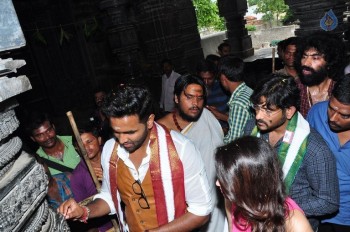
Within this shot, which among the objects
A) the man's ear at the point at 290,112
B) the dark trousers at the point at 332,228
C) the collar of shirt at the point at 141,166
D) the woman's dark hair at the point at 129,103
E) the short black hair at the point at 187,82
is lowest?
the dark trousers at the point at 332,228

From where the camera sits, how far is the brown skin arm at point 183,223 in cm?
176

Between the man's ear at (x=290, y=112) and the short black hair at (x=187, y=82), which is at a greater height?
the short black hair at (x=187, y=82)

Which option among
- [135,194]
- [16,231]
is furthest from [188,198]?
[16,231]

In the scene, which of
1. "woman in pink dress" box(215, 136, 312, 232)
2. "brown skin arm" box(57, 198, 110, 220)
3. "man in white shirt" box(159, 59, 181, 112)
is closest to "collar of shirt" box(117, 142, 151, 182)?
"brown skin arm" box(57, 198, 110, 220)

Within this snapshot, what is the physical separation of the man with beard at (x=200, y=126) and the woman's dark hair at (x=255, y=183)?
1.28 meters

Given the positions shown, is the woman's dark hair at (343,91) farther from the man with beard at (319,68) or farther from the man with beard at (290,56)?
the man with beard at (290,56)

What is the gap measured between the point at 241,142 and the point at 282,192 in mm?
318

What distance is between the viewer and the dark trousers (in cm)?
208

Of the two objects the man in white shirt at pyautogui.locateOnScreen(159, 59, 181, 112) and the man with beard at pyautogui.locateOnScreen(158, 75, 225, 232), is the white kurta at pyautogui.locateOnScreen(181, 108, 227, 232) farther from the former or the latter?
the man in white shirt at pyautogui.locateOnScreen(159, 59, 181, 112)

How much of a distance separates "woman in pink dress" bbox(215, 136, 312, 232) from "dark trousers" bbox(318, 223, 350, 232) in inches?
37.0

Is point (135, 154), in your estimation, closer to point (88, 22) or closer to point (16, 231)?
point (16, 231)

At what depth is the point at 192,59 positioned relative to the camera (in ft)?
24.9

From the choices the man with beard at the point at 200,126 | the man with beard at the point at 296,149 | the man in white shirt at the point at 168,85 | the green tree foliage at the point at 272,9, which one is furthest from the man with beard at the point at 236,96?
the green tree foliage at the point at 272,9

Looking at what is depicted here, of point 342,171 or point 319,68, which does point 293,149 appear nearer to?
point 342,171
